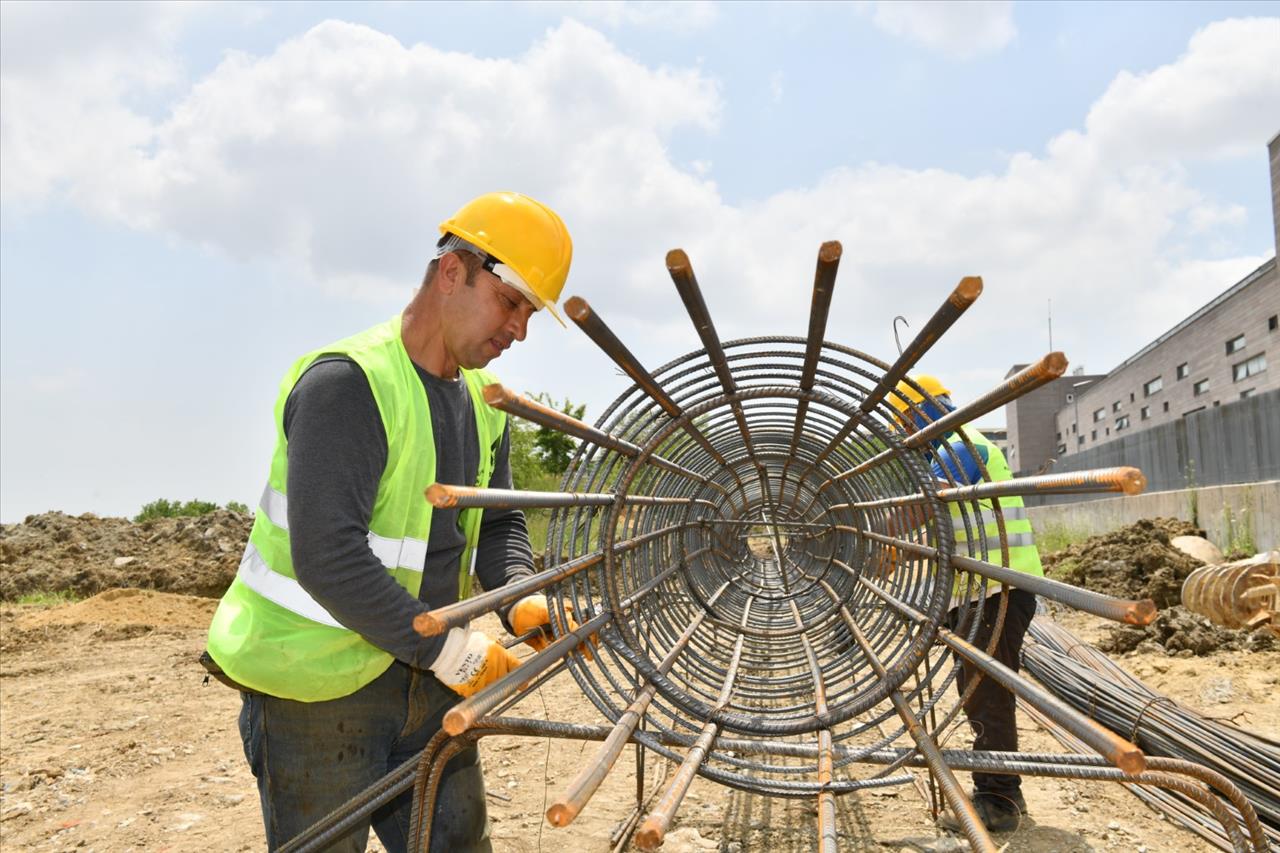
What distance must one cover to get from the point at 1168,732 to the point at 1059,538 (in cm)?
1332

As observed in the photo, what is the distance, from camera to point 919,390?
2246mm

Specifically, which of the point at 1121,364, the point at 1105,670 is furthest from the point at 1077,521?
the point at 1121,364

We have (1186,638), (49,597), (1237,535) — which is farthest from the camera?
(49,597)

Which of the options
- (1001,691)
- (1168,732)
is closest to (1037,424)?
(1168,732)

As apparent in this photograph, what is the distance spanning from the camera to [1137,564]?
405 inches

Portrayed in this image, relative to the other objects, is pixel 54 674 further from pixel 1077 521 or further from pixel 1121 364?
pixel 1121 364

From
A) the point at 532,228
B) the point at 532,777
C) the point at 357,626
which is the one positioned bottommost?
the point at 532,777

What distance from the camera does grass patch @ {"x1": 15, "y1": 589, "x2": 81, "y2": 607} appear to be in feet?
45.6

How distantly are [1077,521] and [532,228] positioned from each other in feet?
58.8

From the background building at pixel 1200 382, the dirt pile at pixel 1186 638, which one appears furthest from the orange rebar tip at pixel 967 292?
the background building at pixel 1200 382

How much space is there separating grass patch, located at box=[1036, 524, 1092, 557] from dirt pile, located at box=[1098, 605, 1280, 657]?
8429 millimetres

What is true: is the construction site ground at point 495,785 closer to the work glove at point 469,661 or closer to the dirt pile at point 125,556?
the work glove at point 469,661

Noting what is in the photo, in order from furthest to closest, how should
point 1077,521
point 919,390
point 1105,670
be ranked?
point 1077,521 → point 1105,670 → point 919,390

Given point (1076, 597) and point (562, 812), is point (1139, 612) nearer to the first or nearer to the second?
point (1076, 597)
